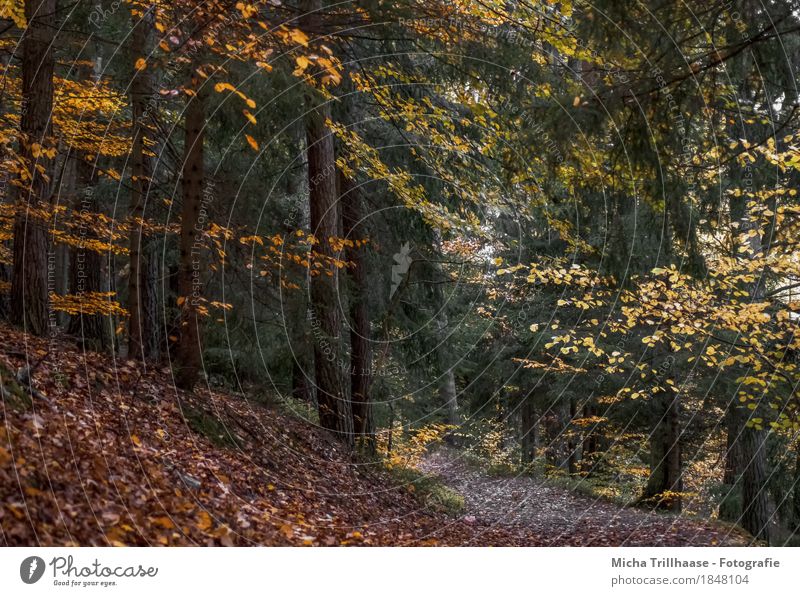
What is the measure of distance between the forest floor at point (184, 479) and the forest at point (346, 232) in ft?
0.12

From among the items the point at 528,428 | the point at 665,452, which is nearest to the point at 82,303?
the point at 665,452

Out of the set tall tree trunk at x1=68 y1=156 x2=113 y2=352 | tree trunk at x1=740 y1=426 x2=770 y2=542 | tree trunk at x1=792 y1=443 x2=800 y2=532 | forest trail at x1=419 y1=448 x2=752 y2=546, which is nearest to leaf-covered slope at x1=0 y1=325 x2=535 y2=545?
forest trail at x1=419 y1=448 x2=752 y2=546

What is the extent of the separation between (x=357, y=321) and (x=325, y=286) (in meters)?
2.47

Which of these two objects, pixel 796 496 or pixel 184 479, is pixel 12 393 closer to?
pixel 184 479

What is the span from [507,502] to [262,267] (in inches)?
353

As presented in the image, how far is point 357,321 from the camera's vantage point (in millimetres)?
13445

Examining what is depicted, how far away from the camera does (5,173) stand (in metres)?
9.84

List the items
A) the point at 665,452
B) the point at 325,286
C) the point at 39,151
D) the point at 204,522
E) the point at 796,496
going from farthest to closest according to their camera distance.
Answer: the point at 665,452 → the point at 796,496 → the point at 325,286 → the point at 39,151 → the point at 204,522

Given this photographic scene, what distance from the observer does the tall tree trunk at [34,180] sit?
9.30m

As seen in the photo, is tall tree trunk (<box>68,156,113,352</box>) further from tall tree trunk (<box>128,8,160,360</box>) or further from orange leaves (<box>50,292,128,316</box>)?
tall tree trunk (<box>128,8,160,360</box>)

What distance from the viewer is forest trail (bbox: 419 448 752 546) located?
1012cm

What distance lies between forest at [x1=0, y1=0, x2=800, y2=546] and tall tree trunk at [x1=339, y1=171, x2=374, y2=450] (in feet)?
0.24

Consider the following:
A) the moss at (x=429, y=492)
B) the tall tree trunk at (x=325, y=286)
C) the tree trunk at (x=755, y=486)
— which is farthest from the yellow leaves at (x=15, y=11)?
the tree trunk at (x=755, y=486)
